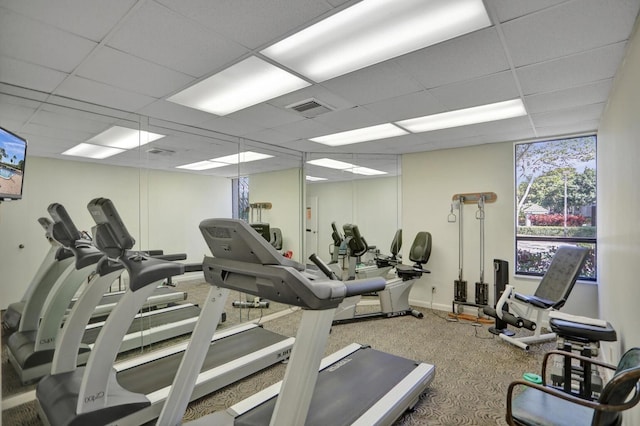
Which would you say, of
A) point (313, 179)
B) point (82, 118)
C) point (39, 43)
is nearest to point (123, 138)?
point (82, 118)

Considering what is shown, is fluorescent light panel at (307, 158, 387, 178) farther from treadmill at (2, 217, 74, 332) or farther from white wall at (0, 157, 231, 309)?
treadmill at (2, 217, 74, 332)

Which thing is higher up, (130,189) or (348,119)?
(348,119)

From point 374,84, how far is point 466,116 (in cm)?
157

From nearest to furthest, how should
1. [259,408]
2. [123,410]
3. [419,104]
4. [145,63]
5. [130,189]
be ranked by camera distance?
[123,410] → [259,408] → [145,63] → [419,104] → [130,189]

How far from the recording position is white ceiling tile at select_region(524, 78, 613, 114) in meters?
2.77

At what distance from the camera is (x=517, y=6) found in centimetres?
171

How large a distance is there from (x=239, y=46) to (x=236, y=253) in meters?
1.43

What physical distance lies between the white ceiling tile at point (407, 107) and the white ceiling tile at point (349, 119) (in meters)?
0.10

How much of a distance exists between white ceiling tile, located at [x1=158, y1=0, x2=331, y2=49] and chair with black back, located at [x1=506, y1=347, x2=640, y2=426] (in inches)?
86.7

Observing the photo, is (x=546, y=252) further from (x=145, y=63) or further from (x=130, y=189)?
(x=130, y=189)

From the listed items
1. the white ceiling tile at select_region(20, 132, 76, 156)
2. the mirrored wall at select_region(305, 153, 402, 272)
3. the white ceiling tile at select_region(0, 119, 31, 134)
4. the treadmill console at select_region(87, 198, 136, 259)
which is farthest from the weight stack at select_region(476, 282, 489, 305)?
the white ceiling tile at select_region(0, 119, 31, 134)

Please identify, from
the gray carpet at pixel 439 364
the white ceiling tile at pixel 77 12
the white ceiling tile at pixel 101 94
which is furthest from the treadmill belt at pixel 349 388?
the white ceiling tile at pixel 101 94

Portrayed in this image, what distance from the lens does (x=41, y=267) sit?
3.30 m

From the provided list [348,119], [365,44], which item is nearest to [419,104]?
[348,119]
